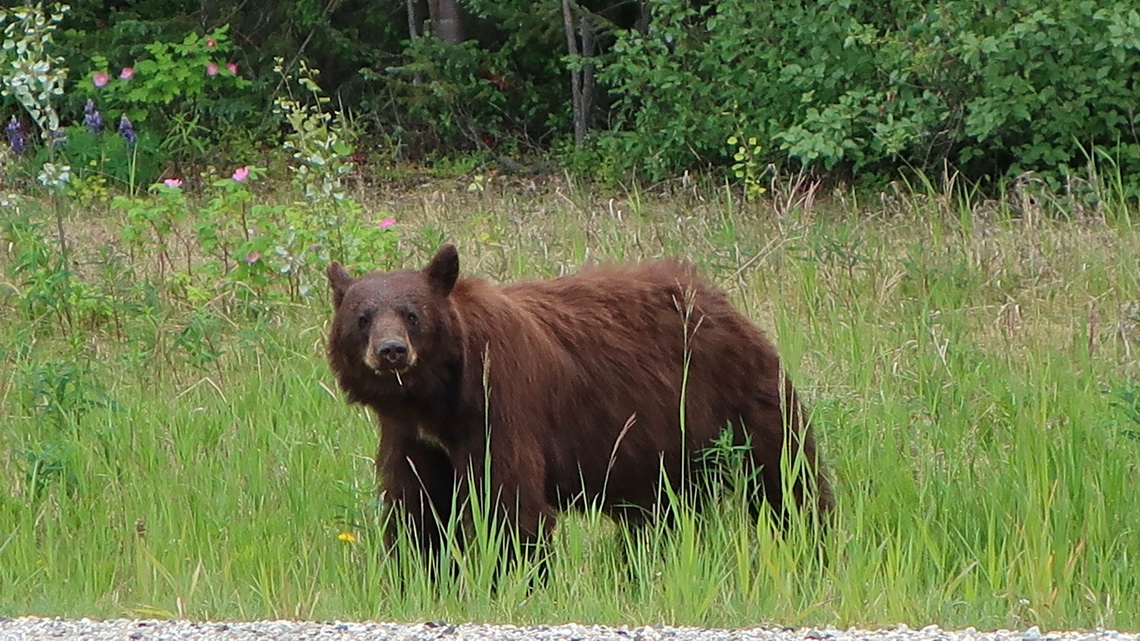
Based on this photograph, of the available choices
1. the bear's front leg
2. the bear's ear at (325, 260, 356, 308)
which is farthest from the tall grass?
the bear's ear at (325, 260, 356, 308)

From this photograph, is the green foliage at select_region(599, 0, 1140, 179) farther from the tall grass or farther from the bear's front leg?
the bear's front leg

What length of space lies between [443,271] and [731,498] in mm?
1351

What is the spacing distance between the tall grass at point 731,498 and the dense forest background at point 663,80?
4.09 feet

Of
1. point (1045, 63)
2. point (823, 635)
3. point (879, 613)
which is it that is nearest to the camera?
point (823, 635)

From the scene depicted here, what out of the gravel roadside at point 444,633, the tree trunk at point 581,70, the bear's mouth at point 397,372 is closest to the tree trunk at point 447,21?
the tree trunk at point 581,70

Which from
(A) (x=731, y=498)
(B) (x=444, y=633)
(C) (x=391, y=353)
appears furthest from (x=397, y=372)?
(A) (x=731, y=498)

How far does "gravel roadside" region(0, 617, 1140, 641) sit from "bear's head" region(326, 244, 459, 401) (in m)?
0.92

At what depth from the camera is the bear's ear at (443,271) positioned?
513cm

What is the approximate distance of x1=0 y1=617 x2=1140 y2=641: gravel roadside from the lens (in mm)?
3980

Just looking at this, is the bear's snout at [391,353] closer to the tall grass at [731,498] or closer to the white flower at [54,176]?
the tall grass at [731,498]

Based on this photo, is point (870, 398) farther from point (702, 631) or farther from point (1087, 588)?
point (702, 631)

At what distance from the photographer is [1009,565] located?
479 centimetres

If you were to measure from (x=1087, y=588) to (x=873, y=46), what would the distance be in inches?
305

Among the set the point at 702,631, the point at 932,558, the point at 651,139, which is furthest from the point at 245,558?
the point at 651,139
